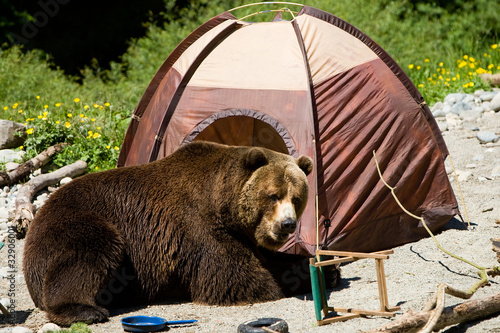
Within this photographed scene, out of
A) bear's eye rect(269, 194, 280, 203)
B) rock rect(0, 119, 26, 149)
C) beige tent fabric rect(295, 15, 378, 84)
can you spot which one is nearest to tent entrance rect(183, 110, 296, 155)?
beige tent fabric rect(295, 15, 378, 84)

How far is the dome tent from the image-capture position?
6.00m

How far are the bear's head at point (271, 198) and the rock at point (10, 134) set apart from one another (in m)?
5.77

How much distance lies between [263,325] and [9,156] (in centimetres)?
653

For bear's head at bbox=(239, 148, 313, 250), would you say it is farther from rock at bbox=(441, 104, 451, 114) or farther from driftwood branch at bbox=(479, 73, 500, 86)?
driftwood branch at bbox=(479, 73, 500, 86)

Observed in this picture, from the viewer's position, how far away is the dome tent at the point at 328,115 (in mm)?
6000

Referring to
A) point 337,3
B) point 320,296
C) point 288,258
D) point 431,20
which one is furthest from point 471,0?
point 320,296

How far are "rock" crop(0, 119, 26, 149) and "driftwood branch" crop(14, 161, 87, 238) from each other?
1300 millimetres

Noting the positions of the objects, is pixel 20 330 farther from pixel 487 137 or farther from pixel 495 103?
pixel 495 103

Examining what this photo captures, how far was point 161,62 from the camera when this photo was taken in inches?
518

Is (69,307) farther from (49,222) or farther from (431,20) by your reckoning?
(431,20)

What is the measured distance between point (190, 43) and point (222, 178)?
7.75 ft

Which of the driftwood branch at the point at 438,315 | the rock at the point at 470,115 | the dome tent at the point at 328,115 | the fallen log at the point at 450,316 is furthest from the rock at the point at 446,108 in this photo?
the fallen log at the point at 450,316

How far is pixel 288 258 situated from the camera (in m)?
5.62

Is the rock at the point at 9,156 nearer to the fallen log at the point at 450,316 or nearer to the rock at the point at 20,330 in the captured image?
the rock at the point at 20,330
